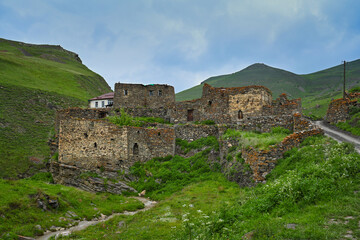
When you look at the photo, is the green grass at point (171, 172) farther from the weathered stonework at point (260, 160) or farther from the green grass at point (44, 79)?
the green grass at point (44, 79)

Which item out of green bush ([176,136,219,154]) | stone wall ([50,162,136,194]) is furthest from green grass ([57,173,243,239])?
green bush ([176,136,219,154])

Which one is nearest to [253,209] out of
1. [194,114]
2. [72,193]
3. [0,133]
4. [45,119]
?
[72,193]

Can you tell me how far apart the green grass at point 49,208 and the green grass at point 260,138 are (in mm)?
9149

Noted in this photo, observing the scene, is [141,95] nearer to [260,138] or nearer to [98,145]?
[98,145]

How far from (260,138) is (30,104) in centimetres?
5696

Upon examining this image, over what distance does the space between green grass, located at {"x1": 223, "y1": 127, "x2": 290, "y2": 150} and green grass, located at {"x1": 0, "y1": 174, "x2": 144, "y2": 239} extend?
9149 mm

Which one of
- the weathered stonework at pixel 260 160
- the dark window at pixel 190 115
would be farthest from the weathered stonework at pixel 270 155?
the dark window at pixel 190 115

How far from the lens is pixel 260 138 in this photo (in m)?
18.8

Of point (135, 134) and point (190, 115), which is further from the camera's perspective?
point (190, 115)

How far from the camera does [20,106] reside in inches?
2219

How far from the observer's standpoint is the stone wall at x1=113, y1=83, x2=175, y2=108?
129ft

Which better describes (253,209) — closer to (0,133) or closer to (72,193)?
(72,193)

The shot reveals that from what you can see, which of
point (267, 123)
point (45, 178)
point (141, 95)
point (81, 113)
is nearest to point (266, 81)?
point (141, 95)

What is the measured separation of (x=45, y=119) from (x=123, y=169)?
131 feet
